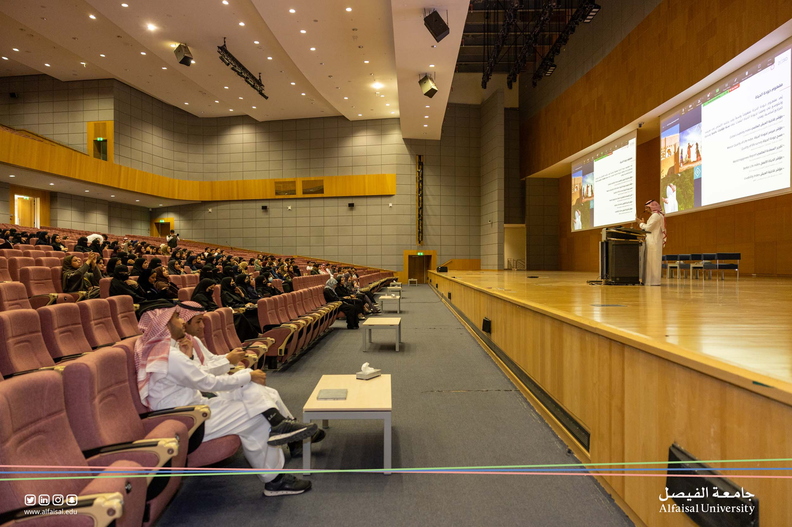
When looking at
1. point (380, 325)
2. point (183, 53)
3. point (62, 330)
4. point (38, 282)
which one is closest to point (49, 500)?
point (62, 330)

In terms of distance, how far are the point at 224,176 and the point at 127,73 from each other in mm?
6095

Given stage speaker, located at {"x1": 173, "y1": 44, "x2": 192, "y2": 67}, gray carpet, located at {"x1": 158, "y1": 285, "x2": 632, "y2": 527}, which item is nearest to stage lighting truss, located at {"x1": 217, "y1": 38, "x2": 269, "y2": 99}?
stage speaker, located at {"x1": 173, "y1": 44, "x2": 192, "y2": 67}


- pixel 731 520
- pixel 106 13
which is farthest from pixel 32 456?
pixel 106 13

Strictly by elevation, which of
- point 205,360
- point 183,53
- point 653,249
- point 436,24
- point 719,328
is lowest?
point 205,360

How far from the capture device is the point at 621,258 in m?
7.06

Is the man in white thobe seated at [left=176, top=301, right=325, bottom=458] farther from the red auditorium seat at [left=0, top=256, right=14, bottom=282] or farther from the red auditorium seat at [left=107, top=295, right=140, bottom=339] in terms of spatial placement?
the red auditorium seat at [left=0, top=256, right=14, bottom=282]

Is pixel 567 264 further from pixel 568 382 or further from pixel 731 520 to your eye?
pixel 731 520

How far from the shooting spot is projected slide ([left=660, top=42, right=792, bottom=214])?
22.1 ft

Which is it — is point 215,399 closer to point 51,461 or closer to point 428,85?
point 51,461

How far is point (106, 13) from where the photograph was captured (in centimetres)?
1252

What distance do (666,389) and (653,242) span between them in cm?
540

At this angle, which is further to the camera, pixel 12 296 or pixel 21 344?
pixel 12 296

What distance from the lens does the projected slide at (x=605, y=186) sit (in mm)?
11250

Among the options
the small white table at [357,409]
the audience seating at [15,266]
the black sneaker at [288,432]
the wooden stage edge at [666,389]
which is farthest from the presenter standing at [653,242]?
the audience seating at [15,266]
